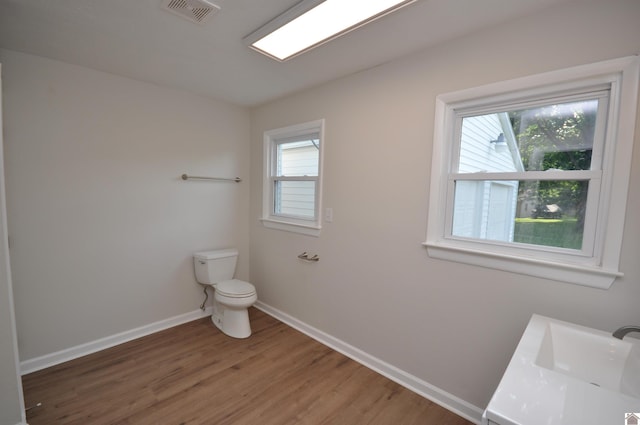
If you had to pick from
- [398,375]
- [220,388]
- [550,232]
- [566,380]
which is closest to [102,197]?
[220,388]

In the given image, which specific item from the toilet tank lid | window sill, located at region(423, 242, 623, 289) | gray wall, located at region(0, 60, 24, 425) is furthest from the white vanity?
the toilet tank lid

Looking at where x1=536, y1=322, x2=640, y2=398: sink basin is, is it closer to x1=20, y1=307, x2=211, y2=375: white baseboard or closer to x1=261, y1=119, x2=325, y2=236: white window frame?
x1=261, y1=119, x2=325, y2=236: white window frame

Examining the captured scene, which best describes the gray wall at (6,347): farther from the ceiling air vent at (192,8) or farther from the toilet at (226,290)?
the toilet at (226,290)

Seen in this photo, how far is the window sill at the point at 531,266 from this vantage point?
4.46 feet

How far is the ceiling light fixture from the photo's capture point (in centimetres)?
142

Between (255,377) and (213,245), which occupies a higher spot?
(213,245)

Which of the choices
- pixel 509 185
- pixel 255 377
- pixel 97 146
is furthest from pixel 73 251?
pixel 509 185

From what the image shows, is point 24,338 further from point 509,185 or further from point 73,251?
point 509,185

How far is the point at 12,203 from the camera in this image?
2.02 metres

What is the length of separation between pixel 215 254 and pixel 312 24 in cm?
230

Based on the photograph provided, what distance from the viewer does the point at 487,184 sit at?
1768 mm

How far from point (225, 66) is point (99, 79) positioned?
3.53 feet

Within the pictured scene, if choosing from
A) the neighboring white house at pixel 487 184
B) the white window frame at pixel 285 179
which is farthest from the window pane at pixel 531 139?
the white window frame at pixel 285 179

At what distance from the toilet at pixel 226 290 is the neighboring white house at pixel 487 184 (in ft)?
6.34
